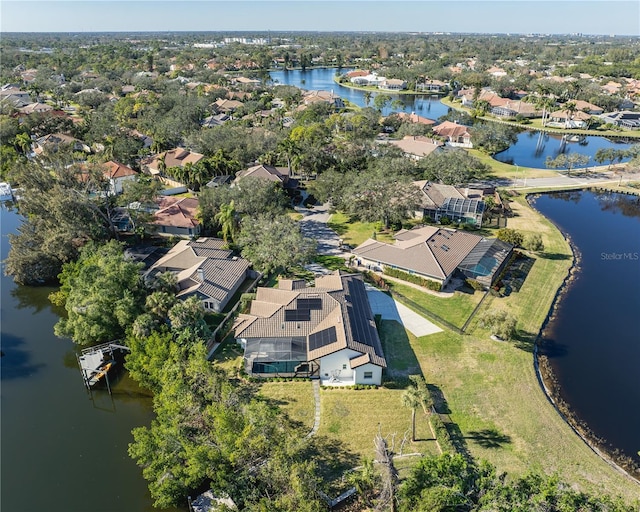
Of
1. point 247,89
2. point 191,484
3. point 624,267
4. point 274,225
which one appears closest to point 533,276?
point 624,267

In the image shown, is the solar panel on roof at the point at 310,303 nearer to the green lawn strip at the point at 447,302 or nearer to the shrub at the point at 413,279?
the green lawn strip at the point at 447,302

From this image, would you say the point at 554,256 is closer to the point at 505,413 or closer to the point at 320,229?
the point at 505,413

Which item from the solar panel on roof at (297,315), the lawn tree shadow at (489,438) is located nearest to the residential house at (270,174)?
the solar panel on roof at (297,315)

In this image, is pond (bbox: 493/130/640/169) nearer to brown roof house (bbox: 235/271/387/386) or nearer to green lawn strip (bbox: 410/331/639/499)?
green lawn strip (bbox: 410/331/639/499)

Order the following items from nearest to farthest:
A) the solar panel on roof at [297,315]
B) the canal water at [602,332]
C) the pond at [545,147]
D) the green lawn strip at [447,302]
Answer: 1. the canal water at [602,332]
2. the solar panel on roof at [297,315]
3. the green lawn strip at [447,302]
4. the pond at [545,147]

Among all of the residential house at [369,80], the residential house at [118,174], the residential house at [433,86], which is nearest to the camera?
the residential house at [118,174]

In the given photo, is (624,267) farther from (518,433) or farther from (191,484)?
(191,484)
